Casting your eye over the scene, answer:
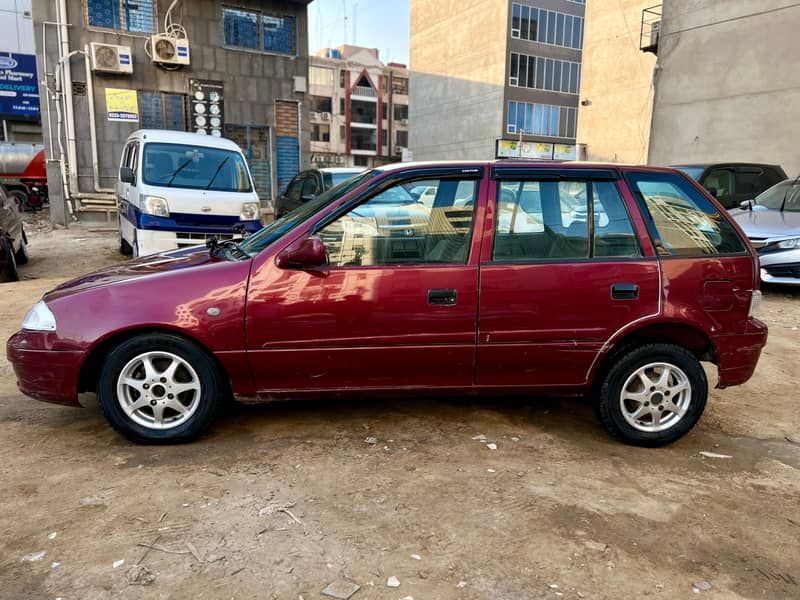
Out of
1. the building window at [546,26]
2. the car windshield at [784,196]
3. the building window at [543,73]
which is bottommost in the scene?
the car windshield at [784,196]

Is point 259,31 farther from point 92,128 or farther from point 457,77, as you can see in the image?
point 457,77

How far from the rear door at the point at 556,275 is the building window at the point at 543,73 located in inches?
1846

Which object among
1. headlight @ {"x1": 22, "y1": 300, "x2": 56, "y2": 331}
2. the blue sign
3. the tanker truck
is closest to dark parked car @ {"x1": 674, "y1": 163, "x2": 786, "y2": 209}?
headlight @ {"x1": 22, "y1": 300, "x2": 56, "y2": 331}

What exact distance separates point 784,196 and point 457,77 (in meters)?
45.9

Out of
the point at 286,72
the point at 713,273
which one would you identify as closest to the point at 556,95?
the point at 286,72

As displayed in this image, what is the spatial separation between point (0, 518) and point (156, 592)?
1062mm

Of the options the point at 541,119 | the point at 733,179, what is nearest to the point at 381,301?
the point at 733,179

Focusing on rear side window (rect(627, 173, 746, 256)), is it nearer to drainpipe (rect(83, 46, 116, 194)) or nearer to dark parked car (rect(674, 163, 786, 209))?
dark parked car (rect(674, 163, 786, 209))

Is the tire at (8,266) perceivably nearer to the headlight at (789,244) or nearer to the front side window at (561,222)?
the front side window at (561,222)

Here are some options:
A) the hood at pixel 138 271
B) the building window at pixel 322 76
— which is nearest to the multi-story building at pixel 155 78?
the hood at pixel 138 271

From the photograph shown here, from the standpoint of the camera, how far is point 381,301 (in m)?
3.46

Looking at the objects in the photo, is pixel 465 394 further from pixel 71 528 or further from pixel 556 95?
pixel 556 95

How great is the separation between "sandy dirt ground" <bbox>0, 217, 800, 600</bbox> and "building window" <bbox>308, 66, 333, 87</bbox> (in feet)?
200

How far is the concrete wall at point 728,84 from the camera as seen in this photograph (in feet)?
53.4
